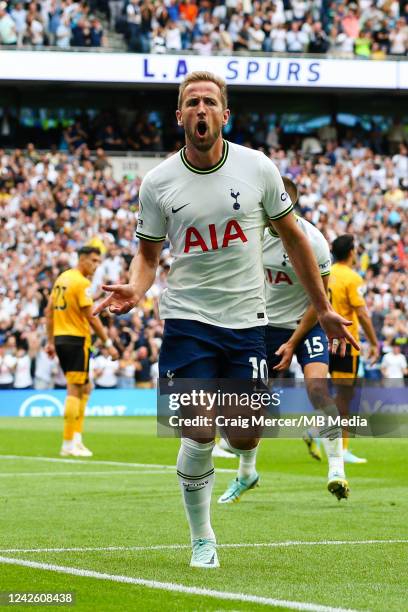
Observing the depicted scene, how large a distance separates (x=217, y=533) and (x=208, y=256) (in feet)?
7.58

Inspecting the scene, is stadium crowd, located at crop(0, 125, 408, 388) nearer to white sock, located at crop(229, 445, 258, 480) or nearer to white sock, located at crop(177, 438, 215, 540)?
white sock, located at crop(229, 445, 258, 480)

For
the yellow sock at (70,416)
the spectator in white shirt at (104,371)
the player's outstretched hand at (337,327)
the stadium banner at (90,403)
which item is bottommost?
the stadium banner at (90,403)

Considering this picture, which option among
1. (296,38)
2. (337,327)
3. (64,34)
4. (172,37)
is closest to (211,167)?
(337,327)

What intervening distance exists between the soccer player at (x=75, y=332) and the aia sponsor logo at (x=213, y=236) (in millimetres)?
9072

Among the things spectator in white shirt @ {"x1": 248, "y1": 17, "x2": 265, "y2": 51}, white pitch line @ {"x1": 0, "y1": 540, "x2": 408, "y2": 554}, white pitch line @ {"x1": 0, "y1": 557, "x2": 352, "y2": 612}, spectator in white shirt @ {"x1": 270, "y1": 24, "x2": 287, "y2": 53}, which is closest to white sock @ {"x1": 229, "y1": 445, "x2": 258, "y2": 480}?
white pitch line @ {"x1": 0, "y1": 540, "x2": 408, "y2": 554}

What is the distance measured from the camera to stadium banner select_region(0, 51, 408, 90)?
36.0m

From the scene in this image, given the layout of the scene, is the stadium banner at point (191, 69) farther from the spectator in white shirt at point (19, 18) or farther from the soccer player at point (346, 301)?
the soccer player at point (346, 301)

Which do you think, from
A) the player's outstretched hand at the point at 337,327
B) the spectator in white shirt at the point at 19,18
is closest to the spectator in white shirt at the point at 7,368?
the spectator in white shirt at the point at 19,18

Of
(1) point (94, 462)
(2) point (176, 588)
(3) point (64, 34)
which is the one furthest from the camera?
(3) point (64, 34)

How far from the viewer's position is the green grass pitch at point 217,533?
6.26 metres

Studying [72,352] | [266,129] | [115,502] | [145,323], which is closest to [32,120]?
[266,129]

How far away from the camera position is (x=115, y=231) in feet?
104

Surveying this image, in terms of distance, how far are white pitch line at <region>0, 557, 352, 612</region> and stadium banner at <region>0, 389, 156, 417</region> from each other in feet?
62.6

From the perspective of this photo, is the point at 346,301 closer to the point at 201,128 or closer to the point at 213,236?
the point at 213,236
